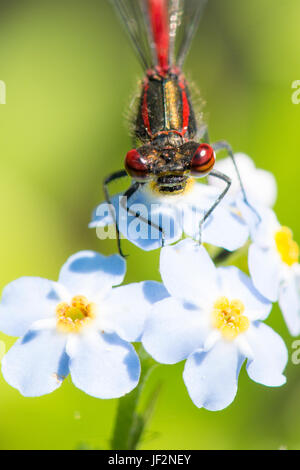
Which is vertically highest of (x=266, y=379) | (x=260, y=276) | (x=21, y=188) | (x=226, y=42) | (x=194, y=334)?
(x=226, y=42)

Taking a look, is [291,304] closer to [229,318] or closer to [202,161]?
[229,318]

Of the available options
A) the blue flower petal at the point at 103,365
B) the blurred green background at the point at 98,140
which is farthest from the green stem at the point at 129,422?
the blurred green background at the point at 98,140

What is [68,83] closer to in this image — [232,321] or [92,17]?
[92,17]

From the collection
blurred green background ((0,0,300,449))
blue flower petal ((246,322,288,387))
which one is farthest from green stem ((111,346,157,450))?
blurred green background ((0,0,300,449))

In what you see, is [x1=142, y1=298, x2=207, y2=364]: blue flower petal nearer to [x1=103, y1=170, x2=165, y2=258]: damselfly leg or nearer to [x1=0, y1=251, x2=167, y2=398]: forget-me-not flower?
[x1=0, y1=251, x2=167, y2=398]: forget-me-not flower

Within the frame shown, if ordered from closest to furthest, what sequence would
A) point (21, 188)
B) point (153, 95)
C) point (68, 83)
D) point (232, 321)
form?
point (232, 321), point (153, 95), point (21, 188), point (68, 83)

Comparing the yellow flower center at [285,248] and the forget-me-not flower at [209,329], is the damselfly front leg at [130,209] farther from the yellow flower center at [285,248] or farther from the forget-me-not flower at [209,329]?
the yellow flower center at [285,248]

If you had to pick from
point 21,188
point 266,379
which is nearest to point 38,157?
point 21,188
